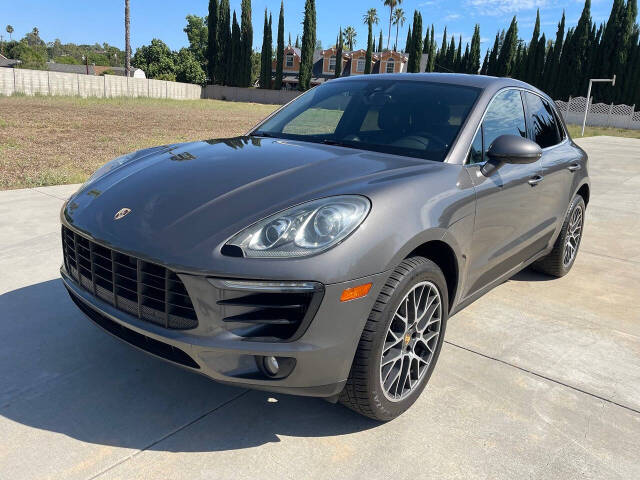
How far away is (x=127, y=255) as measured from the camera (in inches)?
83.8

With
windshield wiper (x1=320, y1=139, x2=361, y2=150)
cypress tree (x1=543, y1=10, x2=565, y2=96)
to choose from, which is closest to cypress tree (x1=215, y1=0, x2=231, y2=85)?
cypress tree (x1=543, y1=10, x2=565, y2=96)

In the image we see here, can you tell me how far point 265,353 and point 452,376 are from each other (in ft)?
4.42

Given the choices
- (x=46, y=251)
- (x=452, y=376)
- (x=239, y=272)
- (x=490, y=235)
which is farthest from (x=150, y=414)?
(x=46, y=251)

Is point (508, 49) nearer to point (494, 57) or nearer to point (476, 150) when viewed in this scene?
point (494, 57)

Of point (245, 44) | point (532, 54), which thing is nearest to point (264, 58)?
point (245, 44)

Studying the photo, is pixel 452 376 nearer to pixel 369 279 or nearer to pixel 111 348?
pixel 369 279

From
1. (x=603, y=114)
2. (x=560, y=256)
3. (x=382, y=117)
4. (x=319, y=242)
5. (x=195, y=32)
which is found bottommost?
(x=560, y=256)

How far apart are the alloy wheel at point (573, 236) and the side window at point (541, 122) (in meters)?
0.75

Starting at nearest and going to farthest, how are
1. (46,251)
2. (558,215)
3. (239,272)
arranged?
(239,272) → (558,215) → (46,251)

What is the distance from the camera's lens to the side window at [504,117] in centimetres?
312

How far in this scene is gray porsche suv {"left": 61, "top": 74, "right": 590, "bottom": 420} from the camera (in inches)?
78.0

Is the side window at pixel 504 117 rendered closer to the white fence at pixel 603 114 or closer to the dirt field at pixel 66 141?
the dirt field at pixel 66 141

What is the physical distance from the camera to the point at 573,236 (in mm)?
4711

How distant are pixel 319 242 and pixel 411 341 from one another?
780mm
